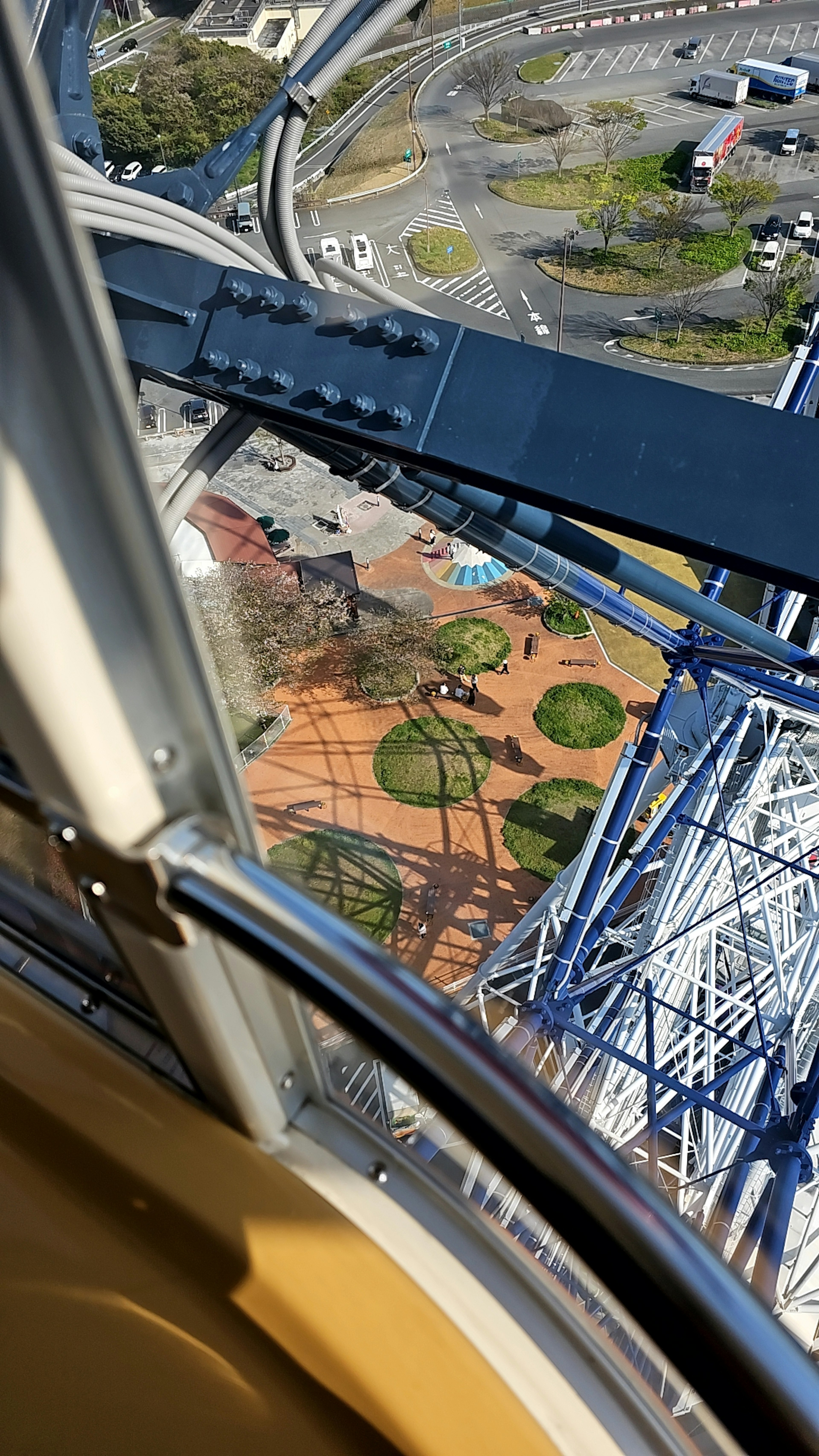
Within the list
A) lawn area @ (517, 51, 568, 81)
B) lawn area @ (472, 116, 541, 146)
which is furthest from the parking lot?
lawn area @ (472, 116, 541, 146)

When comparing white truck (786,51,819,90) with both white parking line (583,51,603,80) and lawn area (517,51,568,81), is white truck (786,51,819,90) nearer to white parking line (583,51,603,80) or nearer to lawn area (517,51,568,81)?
white parking line (583,51,603,80)

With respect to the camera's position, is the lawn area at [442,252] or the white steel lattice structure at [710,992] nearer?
the white steel lattice structure at [710,992]

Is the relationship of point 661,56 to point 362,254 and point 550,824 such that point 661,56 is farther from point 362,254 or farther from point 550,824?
point 550,824

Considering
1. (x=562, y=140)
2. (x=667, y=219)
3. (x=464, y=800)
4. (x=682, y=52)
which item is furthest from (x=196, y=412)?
(x=682, y=52)

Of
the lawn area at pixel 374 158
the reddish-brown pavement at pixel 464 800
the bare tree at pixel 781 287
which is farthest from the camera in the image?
the lawn area at pixel 374 158

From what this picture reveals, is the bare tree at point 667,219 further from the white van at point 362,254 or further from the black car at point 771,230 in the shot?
the white van at point 362,254

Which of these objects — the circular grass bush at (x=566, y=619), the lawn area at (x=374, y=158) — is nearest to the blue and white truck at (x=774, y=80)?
the lawn area at (x=374, y=158)
